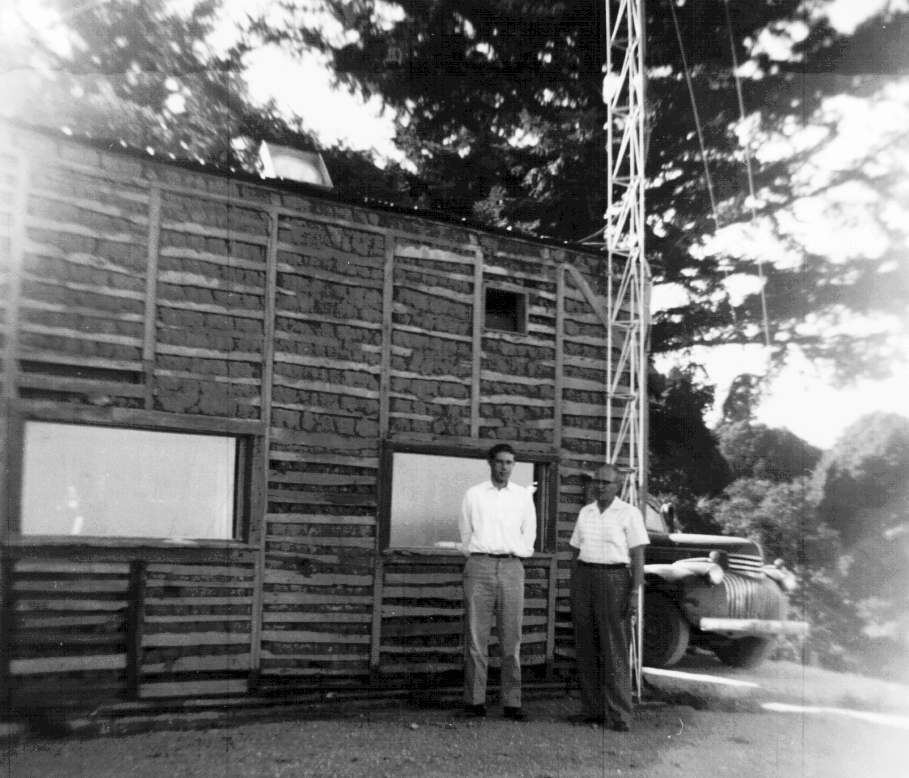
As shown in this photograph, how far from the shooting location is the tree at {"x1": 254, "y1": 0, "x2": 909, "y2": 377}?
579 inches

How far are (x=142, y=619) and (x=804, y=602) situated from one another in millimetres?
8712

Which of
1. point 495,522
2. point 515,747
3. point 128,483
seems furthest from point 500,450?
point 128,483

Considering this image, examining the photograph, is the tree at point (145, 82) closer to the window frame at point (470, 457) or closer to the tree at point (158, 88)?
the tree at point (158, 88)

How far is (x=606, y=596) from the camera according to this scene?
23.6ft

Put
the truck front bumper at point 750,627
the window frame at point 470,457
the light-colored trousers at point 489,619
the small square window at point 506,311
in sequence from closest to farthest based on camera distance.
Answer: the light-colored trousers at point 489,619 < the window frame at point 470,457 < the small square window at point 506,311 < the truck front bumper at point 750,627

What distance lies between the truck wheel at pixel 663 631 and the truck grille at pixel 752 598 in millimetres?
590

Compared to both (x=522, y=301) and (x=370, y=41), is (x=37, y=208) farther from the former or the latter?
(x=370, y=41)

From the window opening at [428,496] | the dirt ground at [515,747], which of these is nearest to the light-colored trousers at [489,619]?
the dirt ground at [515,747]

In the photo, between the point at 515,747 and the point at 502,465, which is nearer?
the point at 515,747

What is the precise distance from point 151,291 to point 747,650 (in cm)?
814

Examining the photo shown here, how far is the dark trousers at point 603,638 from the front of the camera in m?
7.12

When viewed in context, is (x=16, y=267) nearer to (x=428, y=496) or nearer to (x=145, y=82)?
(x=428, y=496)

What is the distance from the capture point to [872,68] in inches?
509

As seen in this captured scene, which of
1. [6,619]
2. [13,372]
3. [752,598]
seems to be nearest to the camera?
[6,619]
